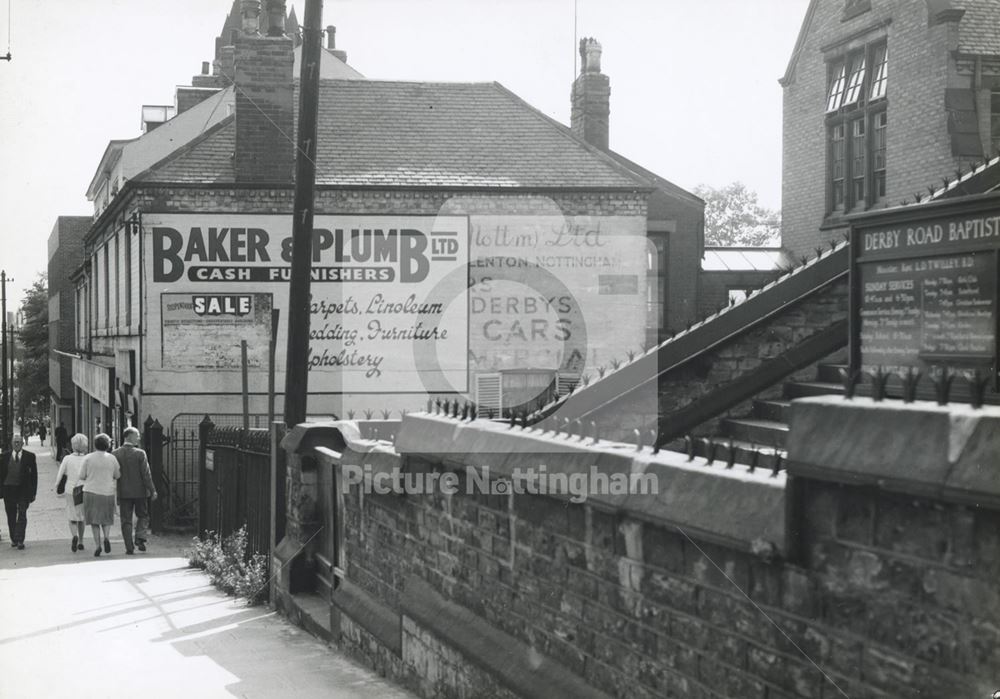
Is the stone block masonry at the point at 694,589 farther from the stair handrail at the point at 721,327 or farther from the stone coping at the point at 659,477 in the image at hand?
the stair handrail at the point at 721,327

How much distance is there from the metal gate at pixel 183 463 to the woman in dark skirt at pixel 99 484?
4.34 metres

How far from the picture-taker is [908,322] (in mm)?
6691

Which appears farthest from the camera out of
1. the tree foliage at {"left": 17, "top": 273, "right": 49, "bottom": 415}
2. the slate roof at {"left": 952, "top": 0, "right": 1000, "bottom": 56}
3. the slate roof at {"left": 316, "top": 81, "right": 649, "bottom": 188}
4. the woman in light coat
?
the tree foliage at {"left": 17, "top": 273, "right": 49, "bottom": 415}

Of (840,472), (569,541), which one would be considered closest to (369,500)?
(569,541)

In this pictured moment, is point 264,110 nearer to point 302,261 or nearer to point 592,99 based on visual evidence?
point 592,99

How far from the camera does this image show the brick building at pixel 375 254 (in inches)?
869

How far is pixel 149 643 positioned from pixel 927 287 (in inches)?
268

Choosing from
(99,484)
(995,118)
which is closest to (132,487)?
(99,484)

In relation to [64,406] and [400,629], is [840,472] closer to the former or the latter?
[400,629]

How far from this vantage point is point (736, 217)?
246 feet

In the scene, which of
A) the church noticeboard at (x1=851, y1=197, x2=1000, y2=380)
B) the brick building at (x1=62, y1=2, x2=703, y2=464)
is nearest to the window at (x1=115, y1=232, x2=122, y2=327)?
the brick building at (x1=62, y1=2, x2=703, y2=464)

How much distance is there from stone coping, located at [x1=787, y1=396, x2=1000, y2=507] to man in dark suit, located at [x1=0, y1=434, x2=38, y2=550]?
15.2 meters

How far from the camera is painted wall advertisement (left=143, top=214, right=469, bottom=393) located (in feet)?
72.3

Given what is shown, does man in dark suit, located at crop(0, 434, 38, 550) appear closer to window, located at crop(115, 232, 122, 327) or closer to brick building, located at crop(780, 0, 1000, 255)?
window, located at crop(115, 232, 122, 327)
